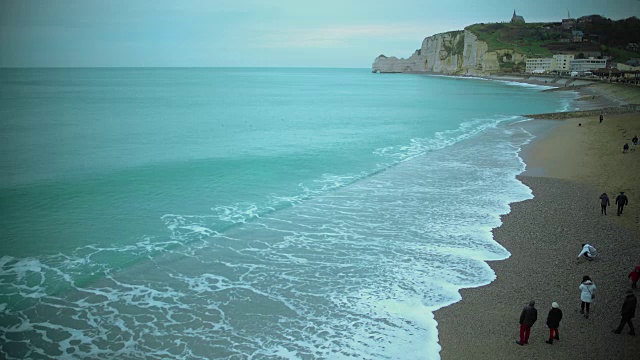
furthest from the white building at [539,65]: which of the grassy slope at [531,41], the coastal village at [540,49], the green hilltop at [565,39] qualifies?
the grassy slope at [531,41]

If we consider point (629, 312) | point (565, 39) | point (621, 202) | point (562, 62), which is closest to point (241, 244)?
point (629, 312)

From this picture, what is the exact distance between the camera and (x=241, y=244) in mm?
14570

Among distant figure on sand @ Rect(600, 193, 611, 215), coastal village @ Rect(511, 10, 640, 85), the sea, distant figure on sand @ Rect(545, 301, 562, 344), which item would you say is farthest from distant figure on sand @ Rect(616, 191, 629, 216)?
coastal village @ Rect(511, 10, 640, 85)

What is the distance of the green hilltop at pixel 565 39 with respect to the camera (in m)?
145

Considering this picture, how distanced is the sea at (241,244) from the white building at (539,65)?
382 ft

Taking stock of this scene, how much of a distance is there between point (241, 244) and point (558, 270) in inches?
362

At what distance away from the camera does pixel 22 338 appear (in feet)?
31.3

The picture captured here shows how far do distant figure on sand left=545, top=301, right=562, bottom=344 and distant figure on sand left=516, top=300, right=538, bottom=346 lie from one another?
11.0 inches

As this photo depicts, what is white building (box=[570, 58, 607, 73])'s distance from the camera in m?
122

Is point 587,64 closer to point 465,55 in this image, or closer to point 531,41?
point 531,41

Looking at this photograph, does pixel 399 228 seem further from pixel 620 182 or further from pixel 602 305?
pixel 620 182

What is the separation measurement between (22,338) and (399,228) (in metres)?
11.0

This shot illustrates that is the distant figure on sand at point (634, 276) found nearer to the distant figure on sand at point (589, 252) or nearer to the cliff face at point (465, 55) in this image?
the distant figure on sand at point (589, 252)

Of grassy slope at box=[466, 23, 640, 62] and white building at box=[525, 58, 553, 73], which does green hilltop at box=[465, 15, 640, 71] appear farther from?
white building at box=[525, 58, 553, 73]
